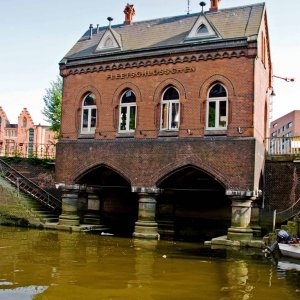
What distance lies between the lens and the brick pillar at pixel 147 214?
2141 cm

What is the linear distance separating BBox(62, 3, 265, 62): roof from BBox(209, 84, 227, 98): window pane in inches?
79.5

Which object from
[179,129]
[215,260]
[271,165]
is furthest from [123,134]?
[215,260]

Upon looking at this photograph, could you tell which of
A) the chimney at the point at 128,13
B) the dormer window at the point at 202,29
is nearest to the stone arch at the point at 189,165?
the dormer window at the point at 202,29

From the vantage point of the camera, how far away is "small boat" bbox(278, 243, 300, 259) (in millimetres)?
15898

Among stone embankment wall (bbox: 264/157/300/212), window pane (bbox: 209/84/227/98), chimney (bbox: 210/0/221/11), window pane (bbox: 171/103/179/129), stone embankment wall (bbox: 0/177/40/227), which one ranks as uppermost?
chimney (bbox: 210/0/221/11)

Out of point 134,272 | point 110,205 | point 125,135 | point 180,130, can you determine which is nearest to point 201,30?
point 180,130

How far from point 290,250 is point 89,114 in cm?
1228

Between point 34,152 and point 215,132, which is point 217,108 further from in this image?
point 34,152

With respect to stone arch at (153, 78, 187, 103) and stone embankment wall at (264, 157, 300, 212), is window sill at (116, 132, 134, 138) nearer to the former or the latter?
stone arch at (153, 78, 187, 103)

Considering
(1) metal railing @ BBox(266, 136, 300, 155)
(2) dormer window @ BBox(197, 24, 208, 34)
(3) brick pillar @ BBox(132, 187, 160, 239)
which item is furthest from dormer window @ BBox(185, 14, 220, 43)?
(3) brick pillar @ BBox(132, 187, 160, 239)

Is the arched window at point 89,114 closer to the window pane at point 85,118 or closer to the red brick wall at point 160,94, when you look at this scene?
the window pane at point 85,118

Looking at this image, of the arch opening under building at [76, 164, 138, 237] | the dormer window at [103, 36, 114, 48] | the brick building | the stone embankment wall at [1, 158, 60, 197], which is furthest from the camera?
the stone embankment wall at [1, 158, 60, 197]

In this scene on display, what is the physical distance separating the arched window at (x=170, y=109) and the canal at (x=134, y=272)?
18.1ft

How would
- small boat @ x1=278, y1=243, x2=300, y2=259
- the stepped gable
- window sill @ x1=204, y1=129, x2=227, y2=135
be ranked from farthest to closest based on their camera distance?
the stepped gable
window sill @ x1=204, y1=129, x2=227, y2=135
small boat @ x1=278, y1=243, x2=300, y2=259
